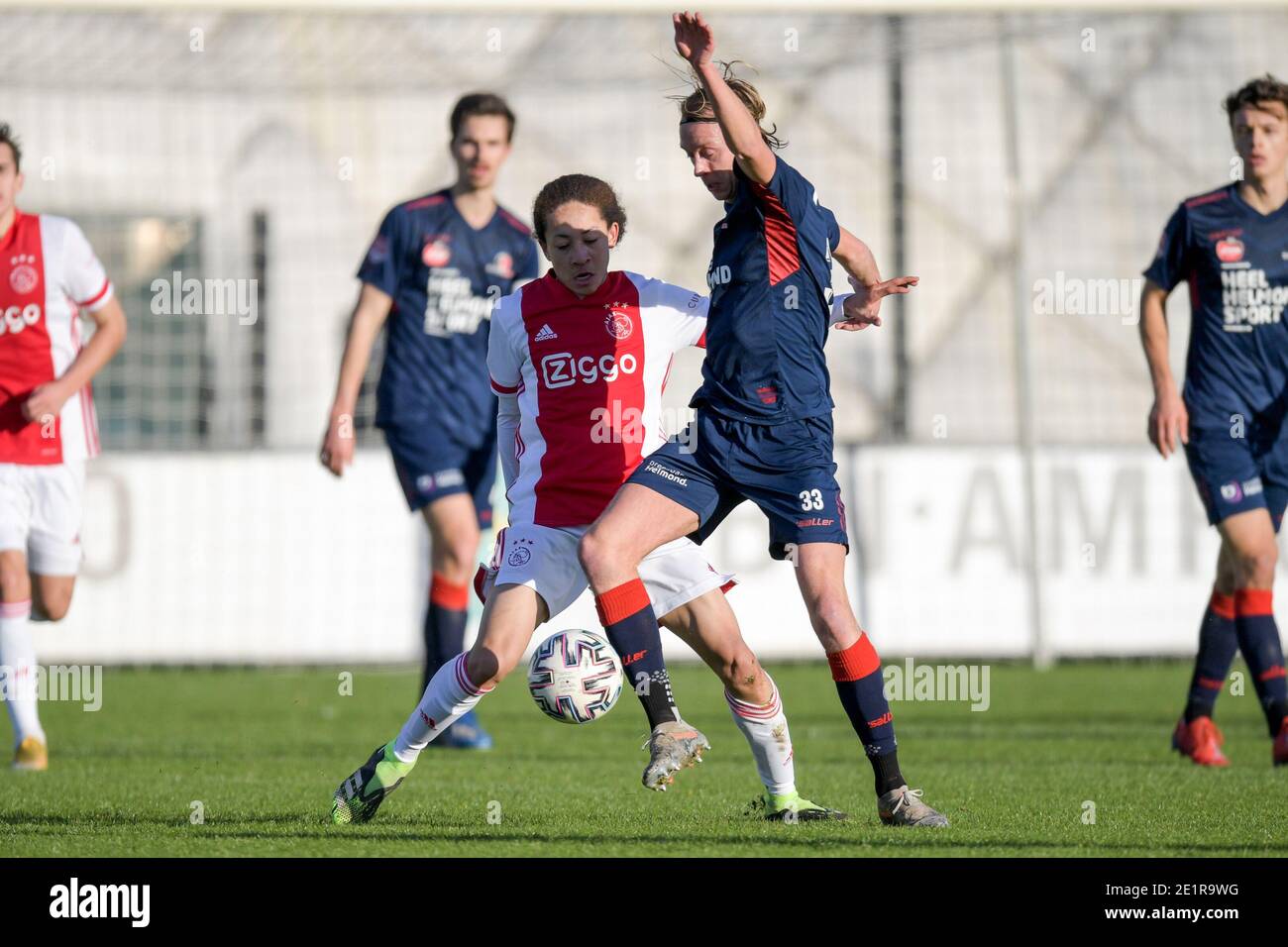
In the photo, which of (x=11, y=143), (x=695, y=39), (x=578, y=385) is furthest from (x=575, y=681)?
(x=11, y=143)

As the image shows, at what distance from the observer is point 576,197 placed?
541 cm

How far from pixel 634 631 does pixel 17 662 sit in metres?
3.40

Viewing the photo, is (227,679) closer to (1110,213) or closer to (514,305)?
(514,305)

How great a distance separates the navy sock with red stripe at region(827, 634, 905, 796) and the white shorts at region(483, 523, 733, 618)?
1.51 feet

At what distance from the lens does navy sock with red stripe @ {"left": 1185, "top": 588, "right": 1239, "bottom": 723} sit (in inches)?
290

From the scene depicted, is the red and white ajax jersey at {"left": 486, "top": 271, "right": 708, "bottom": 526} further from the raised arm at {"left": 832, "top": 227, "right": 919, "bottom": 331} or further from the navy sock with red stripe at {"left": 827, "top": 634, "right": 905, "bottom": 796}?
the navy sock with red stripe at {"left": 827, "top": 634, "right": 905, "bottom": 796}

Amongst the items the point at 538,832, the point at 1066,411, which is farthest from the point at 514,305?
the point at 1066,411

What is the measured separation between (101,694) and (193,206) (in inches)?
237

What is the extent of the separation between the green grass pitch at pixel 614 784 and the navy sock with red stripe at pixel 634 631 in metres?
0.44

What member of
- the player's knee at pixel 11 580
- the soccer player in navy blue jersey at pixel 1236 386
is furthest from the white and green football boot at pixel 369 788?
the soccer player in navy blue jersey at pixel 1236 386

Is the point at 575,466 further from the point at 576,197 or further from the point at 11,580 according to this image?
the point at 11,580

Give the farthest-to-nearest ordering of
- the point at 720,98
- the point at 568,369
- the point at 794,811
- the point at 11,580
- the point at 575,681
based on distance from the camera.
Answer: the point at 11,580 < the point at 568,369 < the point at 794,811 < the point at 575,681 < the point at 720,98

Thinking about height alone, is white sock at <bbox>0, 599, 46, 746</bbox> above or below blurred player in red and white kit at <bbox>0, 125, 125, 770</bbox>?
below

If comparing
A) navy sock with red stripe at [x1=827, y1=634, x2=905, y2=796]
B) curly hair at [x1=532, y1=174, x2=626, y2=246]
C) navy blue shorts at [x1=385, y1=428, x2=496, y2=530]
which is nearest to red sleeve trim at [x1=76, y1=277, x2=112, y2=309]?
navy blue shorts at [x1=385, y1=428, x2=496, y2=530]
